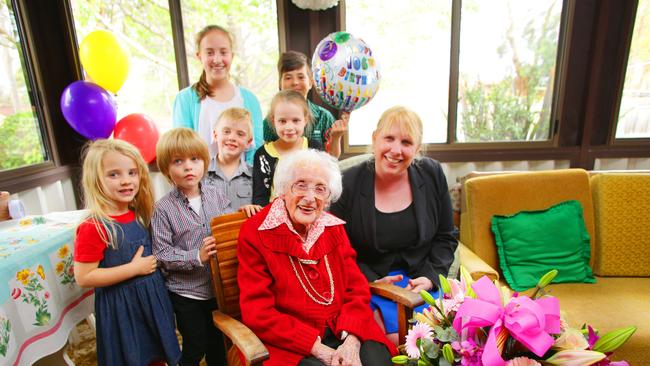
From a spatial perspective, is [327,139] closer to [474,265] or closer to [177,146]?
[177,146]

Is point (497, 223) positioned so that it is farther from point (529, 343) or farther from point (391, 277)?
point (529, 343)

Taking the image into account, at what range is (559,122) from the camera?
3088 mm

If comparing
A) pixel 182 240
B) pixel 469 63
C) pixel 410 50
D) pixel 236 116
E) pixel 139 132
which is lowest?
pixel 182 240

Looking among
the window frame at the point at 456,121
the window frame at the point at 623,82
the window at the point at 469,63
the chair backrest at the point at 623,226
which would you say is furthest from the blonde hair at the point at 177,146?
the window frame at the point at 623,82

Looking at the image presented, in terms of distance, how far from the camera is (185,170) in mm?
1438

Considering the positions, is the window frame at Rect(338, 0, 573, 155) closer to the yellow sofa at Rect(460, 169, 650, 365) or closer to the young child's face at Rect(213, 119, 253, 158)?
the yellow sofa at Rect(460, 169, 650, 365)

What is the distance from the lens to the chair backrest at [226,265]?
1.37 metres

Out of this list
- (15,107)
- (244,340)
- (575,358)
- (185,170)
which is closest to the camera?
(575,358)

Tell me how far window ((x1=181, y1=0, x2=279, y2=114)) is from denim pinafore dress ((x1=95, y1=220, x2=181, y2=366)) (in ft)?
7.04

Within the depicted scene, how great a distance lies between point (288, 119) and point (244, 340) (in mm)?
1032

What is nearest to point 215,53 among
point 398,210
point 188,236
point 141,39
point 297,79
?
point 297,79

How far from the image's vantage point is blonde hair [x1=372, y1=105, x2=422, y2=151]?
1549 mm

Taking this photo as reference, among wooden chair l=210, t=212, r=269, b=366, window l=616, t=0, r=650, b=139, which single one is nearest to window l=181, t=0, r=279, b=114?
wooden chair l=210, t=212, r=269, b=366

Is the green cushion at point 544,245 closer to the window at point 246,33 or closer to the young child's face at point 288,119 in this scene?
the young child's face at point 288,119
